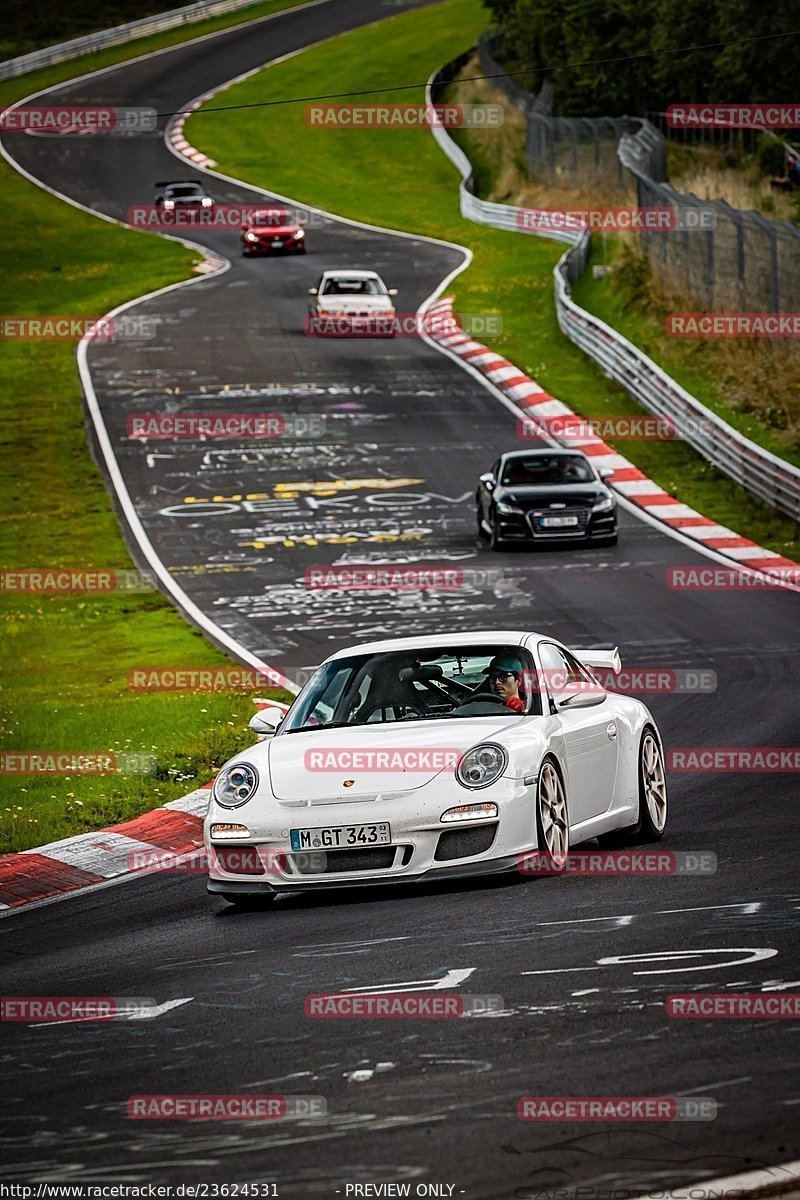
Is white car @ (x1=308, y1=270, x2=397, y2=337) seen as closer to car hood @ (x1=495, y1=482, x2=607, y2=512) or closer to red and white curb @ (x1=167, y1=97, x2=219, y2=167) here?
car hood @ (x1=495, y1=482, x2=607, y2=512)

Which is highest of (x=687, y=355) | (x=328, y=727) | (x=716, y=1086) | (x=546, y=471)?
(x=716, y=1086)

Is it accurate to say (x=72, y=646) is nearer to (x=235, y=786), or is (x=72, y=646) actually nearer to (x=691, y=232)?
(x=235, y=786)

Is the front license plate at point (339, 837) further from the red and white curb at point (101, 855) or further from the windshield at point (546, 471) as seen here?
the windshield at point (546, 471)

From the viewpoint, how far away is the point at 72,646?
21.6m

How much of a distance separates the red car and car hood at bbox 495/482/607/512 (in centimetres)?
3114

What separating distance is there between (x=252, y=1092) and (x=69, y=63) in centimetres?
8777

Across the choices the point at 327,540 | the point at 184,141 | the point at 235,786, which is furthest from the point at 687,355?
the point at 184,141

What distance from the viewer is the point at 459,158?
7006 cm

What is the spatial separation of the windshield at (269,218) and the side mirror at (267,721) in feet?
154

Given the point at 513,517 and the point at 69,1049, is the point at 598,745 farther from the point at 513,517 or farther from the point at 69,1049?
the point at 513,517

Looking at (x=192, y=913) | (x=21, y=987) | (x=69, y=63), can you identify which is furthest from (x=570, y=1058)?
(x=69, y=63)

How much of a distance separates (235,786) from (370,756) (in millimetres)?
733

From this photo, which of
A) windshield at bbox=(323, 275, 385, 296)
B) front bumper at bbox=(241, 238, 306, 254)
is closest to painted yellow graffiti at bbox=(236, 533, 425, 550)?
windshield at bbox=(323, 275, 385, 296)

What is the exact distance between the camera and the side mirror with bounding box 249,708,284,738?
35.1 feet
